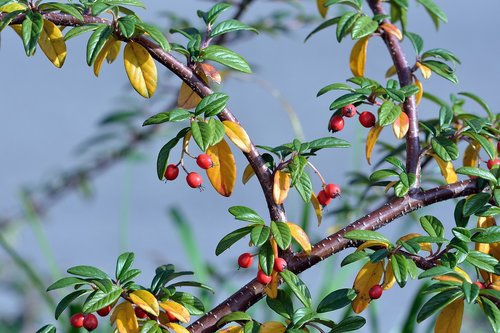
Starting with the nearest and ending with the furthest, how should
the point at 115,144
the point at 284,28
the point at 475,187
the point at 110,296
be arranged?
the point at 110,296, the point at 475,187, the point at 284,28, the point at 115,144

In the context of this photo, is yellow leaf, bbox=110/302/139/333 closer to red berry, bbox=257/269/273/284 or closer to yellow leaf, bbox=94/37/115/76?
red berry, bbox=257/269/273/284

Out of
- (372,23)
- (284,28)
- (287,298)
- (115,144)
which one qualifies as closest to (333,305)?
(287,298)

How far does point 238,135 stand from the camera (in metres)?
0.86

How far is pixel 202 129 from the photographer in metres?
0.82

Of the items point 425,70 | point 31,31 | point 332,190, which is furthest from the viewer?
point 425,70

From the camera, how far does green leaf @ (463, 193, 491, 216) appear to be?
0.90m

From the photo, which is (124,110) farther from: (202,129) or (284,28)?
(202,129)

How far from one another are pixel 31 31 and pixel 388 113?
0.37m

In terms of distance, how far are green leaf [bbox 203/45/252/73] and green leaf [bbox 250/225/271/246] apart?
154 millimetres

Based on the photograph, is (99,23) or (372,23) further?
(372,23)

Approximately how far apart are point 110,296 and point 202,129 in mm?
173

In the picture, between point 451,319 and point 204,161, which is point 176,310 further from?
point 451,319

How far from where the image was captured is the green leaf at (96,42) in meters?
0.81

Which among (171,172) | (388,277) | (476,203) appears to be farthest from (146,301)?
(476,203)
